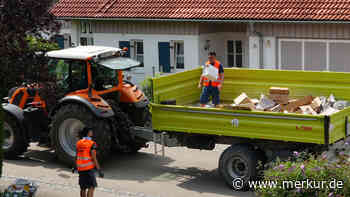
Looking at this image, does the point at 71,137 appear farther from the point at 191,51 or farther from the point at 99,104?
the point at 191,51

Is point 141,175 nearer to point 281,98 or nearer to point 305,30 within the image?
point 281,98

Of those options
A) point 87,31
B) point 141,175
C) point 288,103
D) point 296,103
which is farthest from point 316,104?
point 87,31

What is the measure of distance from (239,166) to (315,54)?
936 cm

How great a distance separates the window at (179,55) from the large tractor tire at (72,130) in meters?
9.87

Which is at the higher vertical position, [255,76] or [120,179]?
[255,76]

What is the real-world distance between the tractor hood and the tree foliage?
4.71ft

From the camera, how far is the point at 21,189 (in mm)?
12750

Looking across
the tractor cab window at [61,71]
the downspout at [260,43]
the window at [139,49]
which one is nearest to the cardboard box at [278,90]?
the tractor cab window at [61,71]

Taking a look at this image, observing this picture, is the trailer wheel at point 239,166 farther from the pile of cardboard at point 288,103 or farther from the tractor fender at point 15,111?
the tractor fender at point 15,111

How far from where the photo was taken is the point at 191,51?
80.4 ft

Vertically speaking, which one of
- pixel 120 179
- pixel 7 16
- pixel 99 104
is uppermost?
pixel 7 16

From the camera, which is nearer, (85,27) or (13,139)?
(13,139)

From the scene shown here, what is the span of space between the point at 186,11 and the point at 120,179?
10.6 meters

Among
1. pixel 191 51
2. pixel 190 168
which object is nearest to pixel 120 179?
pixel 190 168
